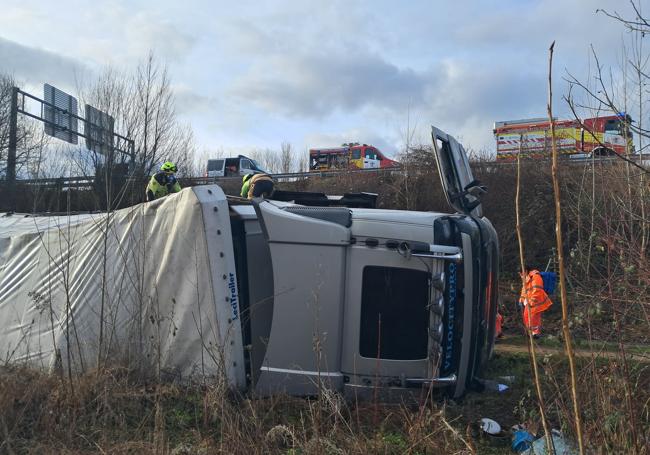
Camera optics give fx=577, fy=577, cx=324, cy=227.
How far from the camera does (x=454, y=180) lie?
5.43 meters

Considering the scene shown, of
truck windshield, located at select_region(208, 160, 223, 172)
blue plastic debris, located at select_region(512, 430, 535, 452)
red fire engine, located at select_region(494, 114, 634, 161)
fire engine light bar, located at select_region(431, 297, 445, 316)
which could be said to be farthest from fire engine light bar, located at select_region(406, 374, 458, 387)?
truck windshield, located at select_region(208, 160, 223, 172)

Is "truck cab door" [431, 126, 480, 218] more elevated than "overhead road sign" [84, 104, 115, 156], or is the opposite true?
"overhead road sign" [84, 104, 115, 156]

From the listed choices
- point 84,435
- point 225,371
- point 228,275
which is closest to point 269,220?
point 228,275

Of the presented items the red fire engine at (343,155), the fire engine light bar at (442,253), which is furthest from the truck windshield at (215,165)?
the fire engine light bar at (442,253)

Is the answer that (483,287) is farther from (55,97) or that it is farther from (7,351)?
(55,97)

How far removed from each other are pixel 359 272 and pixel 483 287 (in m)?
1.03

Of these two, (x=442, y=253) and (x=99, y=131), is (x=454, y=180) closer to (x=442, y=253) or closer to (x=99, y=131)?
(x=442, y=253)

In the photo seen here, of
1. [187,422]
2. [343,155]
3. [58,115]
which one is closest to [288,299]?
[187,422]

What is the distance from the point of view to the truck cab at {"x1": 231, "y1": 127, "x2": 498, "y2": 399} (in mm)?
4270

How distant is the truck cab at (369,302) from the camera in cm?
427

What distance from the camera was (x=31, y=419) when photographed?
3992mm

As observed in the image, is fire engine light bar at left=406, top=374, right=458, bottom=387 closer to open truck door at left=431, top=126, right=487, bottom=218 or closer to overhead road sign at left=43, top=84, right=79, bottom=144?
open truck door at left=431, top=126, right=487, bottom=218

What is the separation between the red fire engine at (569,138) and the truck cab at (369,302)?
3.38 feet

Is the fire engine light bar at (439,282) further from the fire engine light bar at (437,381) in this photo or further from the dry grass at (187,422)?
the dry grass at (187,422)
